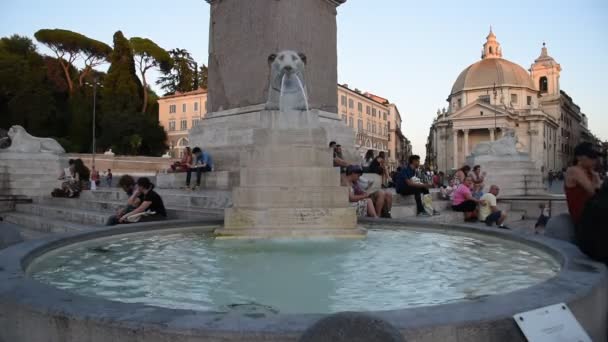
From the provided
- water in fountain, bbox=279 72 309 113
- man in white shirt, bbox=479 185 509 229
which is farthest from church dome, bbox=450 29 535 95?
water in fountain, bbox=279 72 309 113

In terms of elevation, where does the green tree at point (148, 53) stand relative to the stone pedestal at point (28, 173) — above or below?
above

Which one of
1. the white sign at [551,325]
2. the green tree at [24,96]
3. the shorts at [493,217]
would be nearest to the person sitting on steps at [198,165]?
the shorts at [493,217]

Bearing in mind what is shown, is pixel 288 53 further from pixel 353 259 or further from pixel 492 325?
pixel 492 325

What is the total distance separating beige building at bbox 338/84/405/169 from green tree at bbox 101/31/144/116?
86.8 ft

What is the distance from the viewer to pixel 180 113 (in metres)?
61.8

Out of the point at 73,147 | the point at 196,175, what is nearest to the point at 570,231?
the point at 196,175

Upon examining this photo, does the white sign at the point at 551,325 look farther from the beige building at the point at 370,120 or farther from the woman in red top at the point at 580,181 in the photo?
the beige building at the point at 370,120

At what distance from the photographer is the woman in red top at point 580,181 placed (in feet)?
12.5

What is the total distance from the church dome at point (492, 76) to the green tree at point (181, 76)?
47.6 metres

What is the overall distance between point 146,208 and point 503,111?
7291 centimetres

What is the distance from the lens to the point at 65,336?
182 cm

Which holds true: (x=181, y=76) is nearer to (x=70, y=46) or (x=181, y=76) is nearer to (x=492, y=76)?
(x=70, y=46)

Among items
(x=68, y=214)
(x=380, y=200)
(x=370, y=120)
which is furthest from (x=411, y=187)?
(x=370, y=120)

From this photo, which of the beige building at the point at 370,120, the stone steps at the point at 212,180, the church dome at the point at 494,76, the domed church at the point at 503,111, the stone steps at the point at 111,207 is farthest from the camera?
the church dome at the point at 494,76
